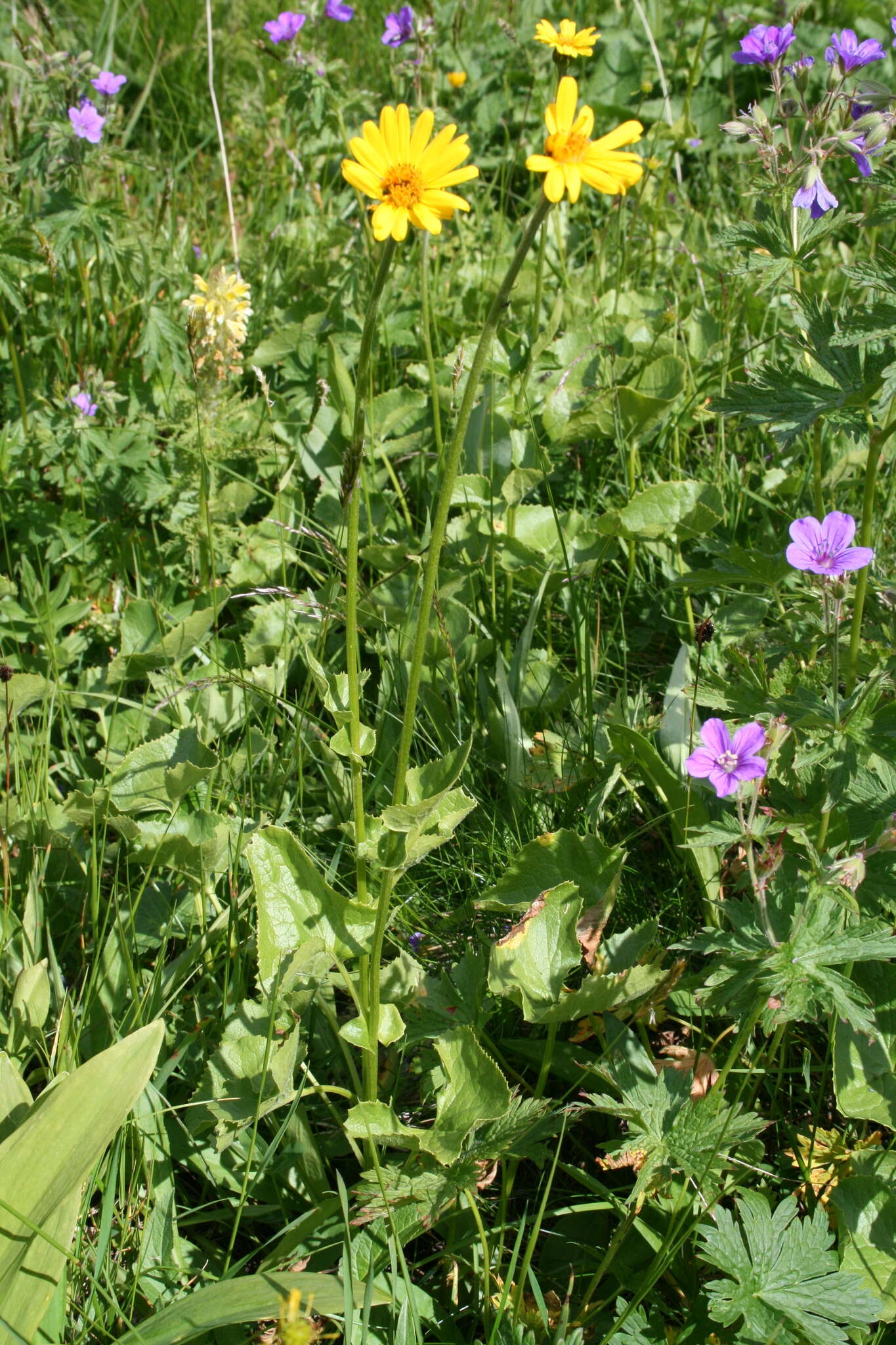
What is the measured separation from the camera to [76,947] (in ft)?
6.05

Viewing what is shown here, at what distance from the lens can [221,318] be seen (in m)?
2.22

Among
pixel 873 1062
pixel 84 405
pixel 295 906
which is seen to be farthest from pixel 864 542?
pixel 84 405

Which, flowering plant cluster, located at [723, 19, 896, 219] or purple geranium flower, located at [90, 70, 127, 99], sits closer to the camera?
flowering plant cluster, located at [723, 19, 896, 219]

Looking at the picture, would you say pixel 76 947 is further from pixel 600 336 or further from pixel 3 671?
pixel 600 336

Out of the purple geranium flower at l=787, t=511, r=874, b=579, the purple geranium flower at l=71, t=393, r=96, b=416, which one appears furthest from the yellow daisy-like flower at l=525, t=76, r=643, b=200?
the purple geranium flower at l=71, t=393, r=96, b=416

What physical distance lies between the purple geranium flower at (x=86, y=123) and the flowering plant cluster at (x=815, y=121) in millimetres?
1405

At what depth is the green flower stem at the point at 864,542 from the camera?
1521 mm

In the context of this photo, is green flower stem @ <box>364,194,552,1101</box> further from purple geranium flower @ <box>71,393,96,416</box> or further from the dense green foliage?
purple geranium flower @ <box>71,393,96,416</box>

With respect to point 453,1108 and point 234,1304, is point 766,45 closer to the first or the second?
point 453,1108

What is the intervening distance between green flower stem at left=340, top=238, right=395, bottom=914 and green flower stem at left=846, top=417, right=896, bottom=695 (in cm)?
73

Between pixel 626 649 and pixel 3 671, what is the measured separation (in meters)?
1.17

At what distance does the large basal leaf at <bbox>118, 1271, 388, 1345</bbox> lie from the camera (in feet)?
4.11

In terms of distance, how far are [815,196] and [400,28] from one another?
1.95 m

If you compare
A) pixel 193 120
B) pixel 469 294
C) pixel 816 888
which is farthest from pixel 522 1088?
pixel 193 120
